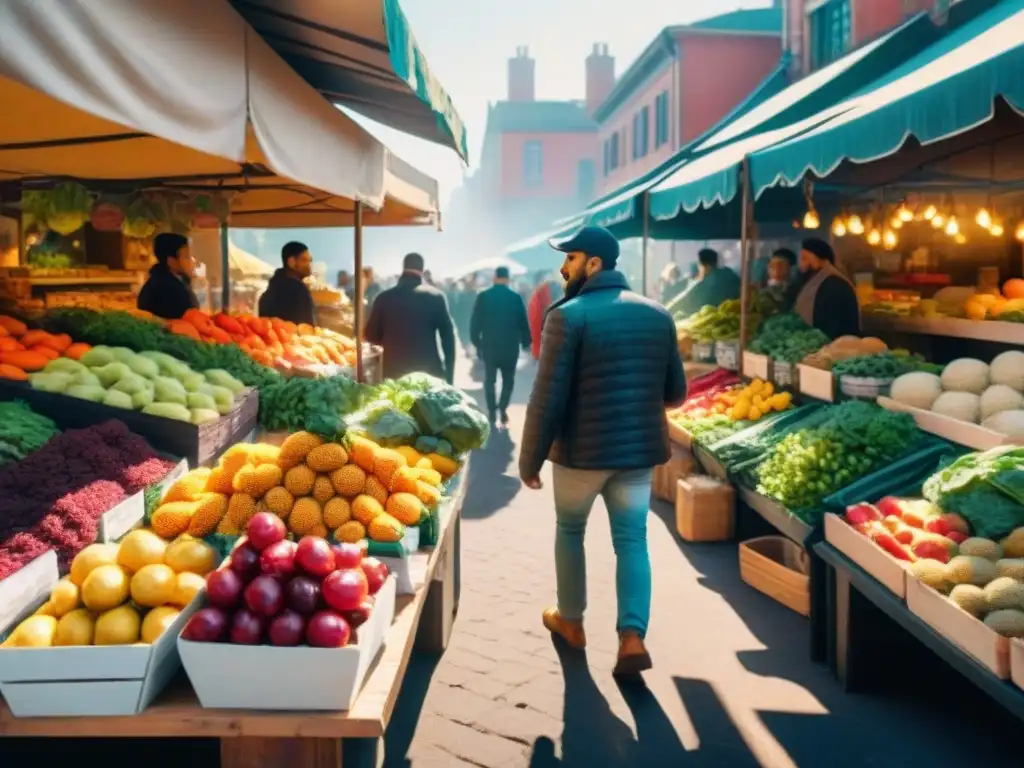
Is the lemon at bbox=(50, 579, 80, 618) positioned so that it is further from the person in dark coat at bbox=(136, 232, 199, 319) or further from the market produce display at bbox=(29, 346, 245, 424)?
the person in dark coat at bbox=(136, 232, 199, 319)

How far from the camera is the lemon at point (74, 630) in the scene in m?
2.86

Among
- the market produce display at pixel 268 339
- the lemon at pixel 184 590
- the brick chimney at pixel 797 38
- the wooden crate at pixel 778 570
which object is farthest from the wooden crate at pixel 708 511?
the brick chimney at pixel 797 38

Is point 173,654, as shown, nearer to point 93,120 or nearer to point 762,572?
point 93,120

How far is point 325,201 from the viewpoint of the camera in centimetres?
974

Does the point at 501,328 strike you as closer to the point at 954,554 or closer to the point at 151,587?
the point at 954,554

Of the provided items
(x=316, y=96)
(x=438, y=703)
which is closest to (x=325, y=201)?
(x=316, y=96)

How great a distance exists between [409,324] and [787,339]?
3.54 meters

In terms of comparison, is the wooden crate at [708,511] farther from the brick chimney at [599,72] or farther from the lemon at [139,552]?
the brick chimney at [599,72]

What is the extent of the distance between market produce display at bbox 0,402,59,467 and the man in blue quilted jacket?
80.1 inches

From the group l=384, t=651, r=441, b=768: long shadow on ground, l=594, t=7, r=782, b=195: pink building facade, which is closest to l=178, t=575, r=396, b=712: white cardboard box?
l=384, t=651, r=441, b=768: long shadow on ground

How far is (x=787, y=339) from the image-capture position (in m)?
8.19

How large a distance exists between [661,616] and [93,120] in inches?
151

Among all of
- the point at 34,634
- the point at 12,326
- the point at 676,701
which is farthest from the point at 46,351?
the point at 676,701

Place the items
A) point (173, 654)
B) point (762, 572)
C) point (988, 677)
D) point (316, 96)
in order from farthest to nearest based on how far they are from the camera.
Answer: point (762, 572)
point (316, 96)
point (988, 677)
point (173, 654)
